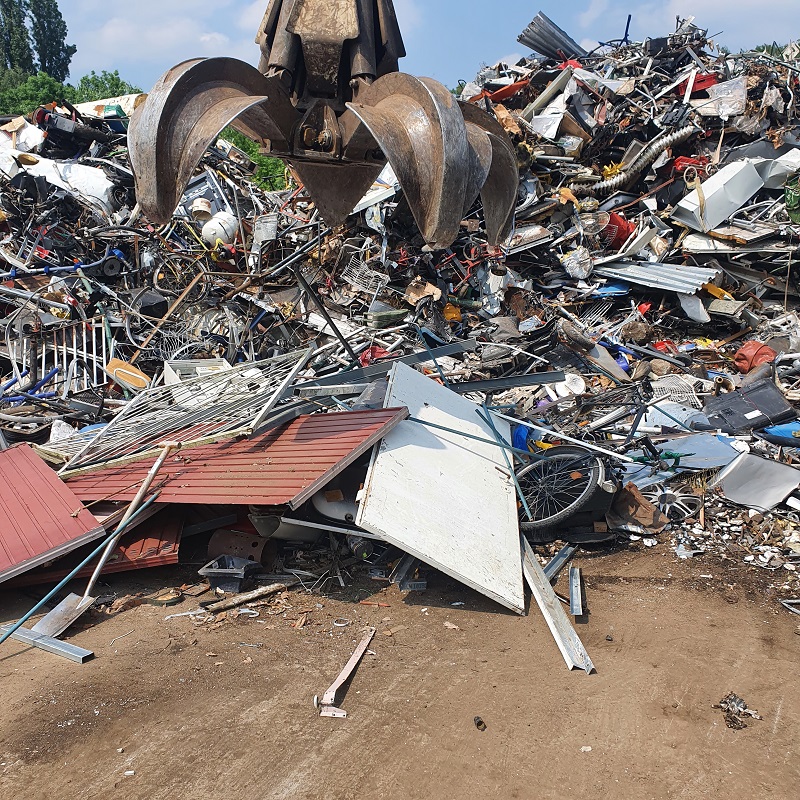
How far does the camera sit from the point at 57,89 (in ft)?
108

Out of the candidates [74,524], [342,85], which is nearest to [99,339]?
[74,524]

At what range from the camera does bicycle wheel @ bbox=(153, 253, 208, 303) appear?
11609mm

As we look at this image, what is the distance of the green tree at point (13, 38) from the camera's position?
4391 cm

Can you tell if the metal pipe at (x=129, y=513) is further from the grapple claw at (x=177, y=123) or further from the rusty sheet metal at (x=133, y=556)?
the grapple claw at (x=177, y=123)

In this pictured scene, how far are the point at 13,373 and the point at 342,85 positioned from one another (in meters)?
8.45

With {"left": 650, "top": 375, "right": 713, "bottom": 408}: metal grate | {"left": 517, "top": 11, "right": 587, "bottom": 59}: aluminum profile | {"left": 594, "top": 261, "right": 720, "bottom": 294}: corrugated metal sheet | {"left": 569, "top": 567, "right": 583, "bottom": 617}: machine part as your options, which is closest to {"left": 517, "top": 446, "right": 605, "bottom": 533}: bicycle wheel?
{"left": 569, "top": 567, "right": 583, "bottom": 617}: machine part

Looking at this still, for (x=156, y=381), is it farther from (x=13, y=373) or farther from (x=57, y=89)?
(x=57, y=89)

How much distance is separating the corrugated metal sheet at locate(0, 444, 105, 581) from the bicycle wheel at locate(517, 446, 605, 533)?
3.59m

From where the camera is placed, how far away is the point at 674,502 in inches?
258

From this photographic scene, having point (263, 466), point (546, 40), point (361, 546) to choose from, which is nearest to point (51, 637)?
point (263, 466)

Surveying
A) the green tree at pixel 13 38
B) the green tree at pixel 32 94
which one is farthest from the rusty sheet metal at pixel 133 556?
the green tree at pixel 13 38

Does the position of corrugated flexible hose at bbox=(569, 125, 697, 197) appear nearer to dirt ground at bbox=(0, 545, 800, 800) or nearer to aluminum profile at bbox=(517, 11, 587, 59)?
aluminum profile at bbox=(517, 11, 587, 59)

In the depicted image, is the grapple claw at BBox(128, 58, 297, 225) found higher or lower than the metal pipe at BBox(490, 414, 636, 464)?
higher

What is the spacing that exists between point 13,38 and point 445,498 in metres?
52.4
